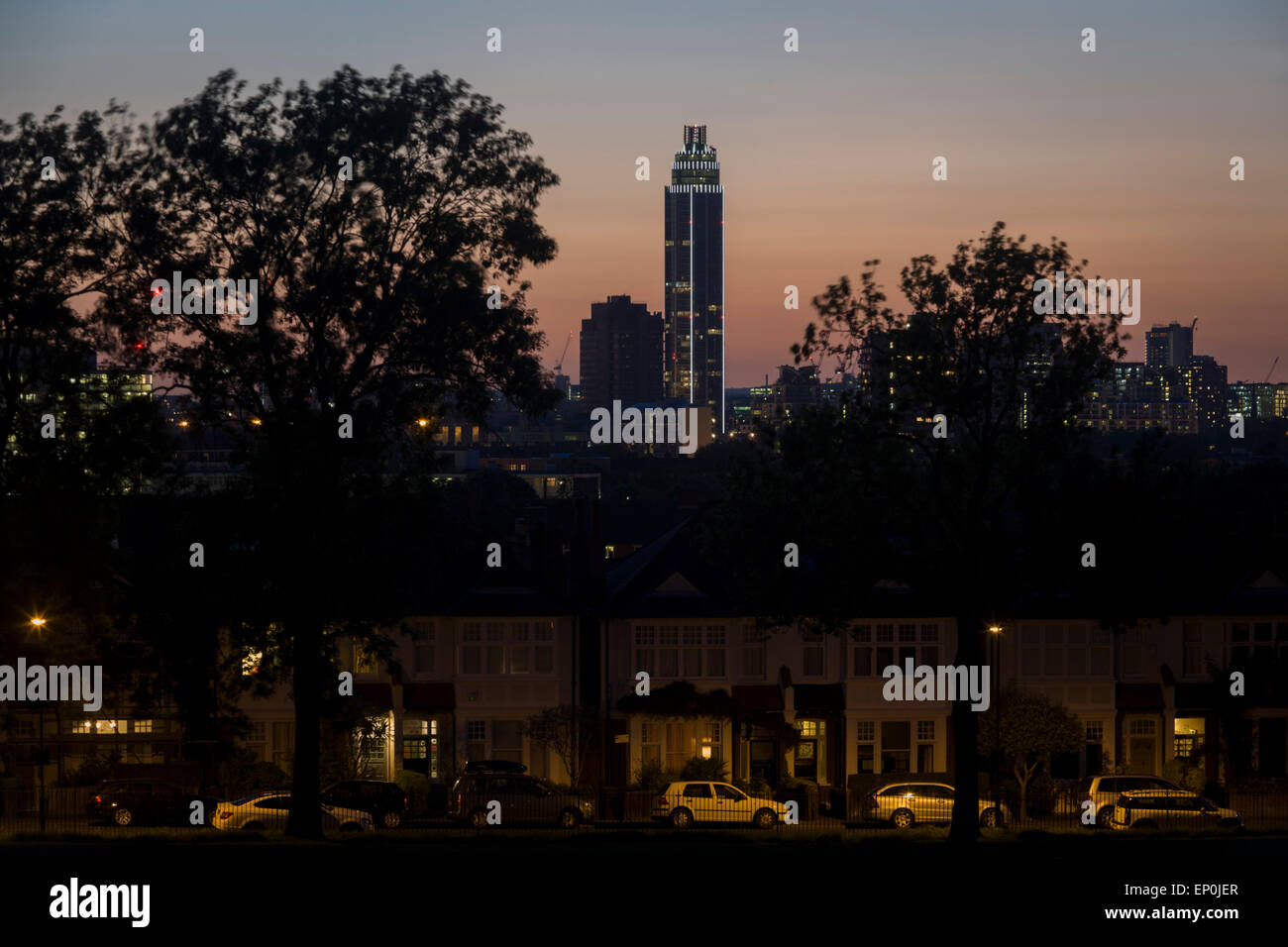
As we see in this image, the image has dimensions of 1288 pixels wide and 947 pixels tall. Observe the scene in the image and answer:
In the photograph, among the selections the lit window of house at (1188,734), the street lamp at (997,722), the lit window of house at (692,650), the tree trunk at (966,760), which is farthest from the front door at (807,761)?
the tree trunk at (966,760)

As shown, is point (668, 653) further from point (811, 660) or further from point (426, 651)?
point (426, 651)

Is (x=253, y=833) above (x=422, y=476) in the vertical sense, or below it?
below

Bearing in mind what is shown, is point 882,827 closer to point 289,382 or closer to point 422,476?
point 422,476

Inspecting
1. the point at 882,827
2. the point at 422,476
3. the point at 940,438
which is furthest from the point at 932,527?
the point at 422,476

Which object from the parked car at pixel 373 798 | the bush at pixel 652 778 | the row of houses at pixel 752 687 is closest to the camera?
the parked car at pixel 373 798

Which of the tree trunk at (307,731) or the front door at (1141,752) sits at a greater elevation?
the tree trunk at (307,731)

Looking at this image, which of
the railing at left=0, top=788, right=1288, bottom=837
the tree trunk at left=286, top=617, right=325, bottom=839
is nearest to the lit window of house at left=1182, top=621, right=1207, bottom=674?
the railing at left=0, top=788, right=1288, bottom=837
